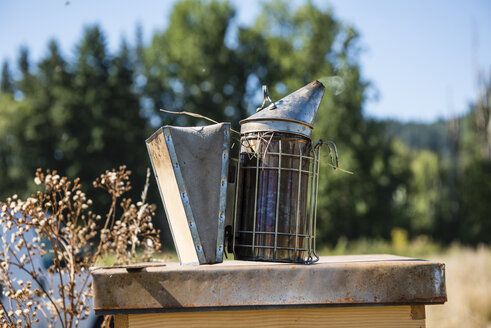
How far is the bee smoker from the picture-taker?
2.27m

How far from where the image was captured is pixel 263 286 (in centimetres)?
193

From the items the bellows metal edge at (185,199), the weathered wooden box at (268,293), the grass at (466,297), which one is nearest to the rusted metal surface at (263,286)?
the weathered wooden box at (268,293)

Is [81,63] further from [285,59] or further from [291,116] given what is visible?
[291,116]

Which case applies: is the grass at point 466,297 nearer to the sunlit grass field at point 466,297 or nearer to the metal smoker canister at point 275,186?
the sunlit grass field at point 466,297

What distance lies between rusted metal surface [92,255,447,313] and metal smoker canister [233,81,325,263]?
0.30 metres

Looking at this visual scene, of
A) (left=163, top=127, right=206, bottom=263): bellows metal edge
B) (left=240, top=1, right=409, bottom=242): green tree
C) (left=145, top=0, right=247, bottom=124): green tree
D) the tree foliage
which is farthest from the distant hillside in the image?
(left=163, top=127, right=206, bottom=263): bellows metal edge

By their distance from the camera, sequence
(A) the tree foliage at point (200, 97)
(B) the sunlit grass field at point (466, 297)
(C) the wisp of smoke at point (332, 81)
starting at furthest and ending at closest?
(A) the tree foliage at point (200, 97)
(B) the sunlit grass field at point (466, 297)
(C) the wisp of smoke at point (332, 81)

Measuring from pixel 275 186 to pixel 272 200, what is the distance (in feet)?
0.21

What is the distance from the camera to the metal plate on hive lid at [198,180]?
2.12 m

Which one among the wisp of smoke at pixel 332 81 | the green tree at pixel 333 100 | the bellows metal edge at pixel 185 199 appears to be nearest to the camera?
the bellows metal edge at pixel 185 199

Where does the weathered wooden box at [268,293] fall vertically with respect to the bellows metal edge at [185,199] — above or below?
below

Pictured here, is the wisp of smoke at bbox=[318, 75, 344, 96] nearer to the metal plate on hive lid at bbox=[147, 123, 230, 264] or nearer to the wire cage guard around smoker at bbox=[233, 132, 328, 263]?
the wire cage guard around smoker at bbox=[233, 132, 328, 263]

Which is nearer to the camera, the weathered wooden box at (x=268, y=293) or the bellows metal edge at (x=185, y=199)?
the weathered wooden box at (x=268, y=293)

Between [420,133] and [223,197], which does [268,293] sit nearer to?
[223,197]
